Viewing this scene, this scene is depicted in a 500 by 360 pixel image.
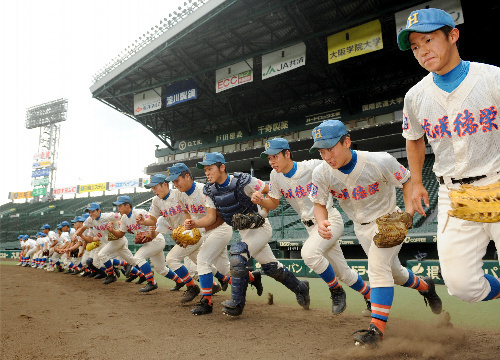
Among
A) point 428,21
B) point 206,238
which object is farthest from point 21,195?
point 428,21

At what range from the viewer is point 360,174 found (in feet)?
9.98

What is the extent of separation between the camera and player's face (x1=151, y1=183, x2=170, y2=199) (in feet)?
18.9

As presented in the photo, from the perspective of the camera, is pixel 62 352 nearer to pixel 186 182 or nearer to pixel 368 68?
pixel 186 182

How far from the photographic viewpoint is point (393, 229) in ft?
8.38

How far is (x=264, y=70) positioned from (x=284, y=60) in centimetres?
108

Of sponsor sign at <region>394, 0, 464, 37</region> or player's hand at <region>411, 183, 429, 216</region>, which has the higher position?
sponsor sign at <region>394, 0, 464, 37</region>

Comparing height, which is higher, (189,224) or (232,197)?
(232,197)

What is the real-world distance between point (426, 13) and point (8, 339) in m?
4.26

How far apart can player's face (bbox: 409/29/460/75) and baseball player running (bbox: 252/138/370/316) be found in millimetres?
2013

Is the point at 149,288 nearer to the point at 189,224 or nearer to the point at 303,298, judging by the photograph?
the point at 189,224

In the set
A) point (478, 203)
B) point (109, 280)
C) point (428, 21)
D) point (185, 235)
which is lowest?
point (109, 280)

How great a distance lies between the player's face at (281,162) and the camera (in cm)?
401

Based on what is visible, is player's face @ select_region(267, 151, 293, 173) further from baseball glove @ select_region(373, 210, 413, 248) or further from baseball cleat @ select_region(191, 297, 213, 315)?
baseball cleat @ select_region(191, 297, 213, 315)

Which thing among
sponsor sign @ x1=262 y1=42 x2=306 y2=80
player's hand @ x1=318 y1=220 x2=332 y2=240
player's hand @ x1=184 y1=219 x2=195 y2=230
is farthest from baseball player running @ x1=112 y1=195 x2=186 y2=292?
sponsor sign @ x1=262 y1=42 x2=306 y2=80
